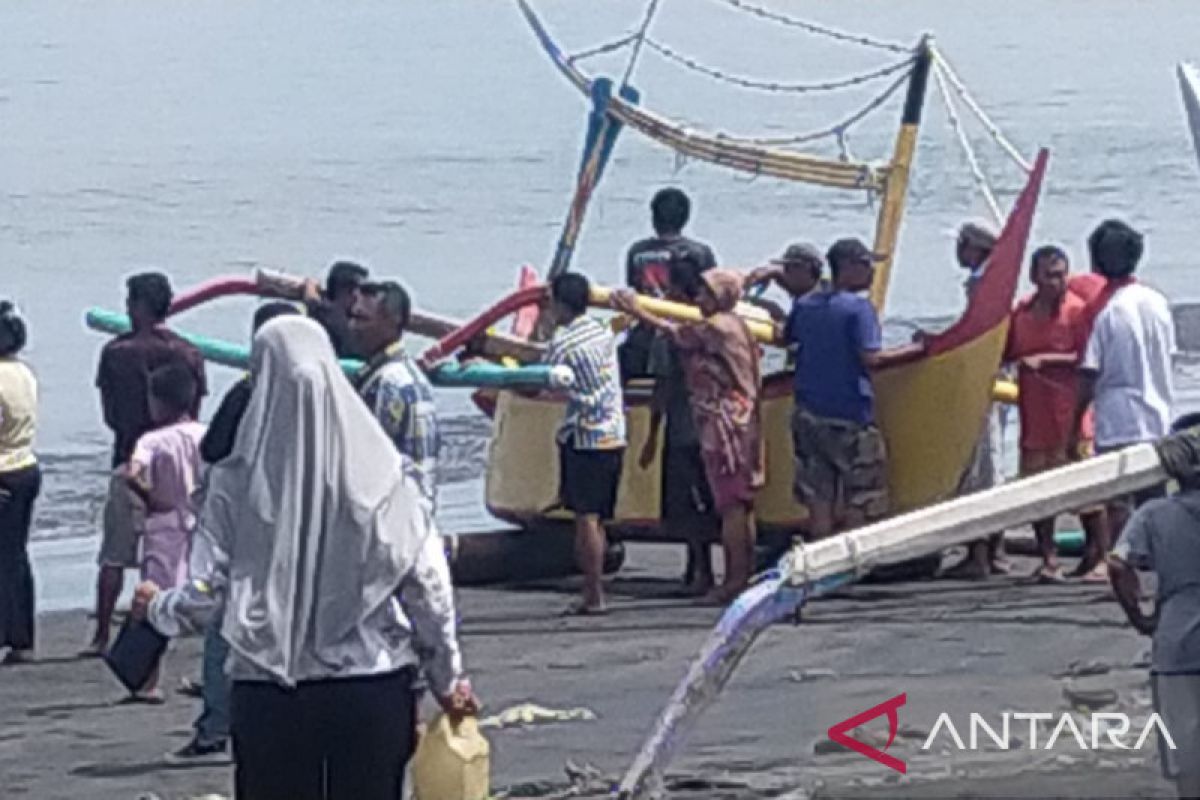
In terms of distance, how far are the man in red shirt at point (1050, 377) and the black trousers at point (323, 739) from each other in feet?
20.3

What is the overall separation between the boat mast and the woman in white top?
167 inches

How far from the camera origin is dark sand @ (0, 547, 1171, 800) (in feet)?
31.4

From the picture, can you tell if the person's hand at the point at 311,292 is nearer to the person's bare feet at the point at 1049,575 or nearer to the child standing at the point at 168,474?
the child standing at the point at 168,474

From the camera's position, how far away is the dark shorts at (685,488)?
1388cm

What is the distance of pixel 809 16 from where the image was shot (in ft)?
159

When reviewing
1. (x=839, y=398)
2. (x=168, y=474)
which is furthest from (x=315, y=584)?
(x=839, y=398)

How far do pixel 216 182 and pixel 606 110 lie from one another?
24.6 m

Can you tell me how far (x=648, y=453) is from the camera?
14008mm

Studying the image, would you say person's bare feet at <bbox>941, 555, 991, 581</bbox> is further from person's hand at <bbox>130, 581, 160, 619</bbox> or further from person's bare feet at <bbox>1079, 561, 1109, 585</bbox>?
person's hand at <bbox>130, 581, 160, 619</bbox>

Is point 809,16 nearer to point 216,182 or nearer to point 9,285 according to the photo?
point 216,182

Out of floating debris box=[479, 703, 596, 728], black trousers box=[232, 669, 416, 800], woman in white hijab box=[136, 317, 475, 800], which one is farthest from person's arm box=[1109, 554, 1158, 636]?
floating debris box=[479, 703, 596, 728]

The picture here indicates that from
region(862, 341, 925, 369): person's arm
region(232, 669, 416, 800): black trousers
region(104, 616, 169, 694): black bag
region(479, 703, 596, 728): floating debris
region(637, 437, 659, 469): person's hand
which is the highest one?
region(862, 341, 925, 369): person's arm

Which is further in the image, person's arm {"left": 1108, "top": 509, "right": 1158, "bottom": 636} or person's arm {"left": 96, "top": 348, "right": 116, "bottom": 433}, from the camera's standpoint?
person's arm {"left": 96, "top": 348, "right": 116, "bottom": 433}

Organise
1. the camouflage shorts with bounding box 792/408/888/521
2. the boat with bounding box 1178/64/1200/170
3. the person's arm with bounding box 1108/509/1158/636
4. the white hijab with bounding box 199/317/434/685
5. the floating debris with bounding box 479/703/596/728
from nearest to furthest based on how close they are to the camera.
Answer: the white hijab with bounding box 199/317/434/685 < the person's arm with bounding box 1108/509/1158/636 < the boat with bounding box 1178/64/1200/170 < the floating debris with bounding box 479/703/596/728 < the camouflage shorts with bounding box 792/408/888/521
